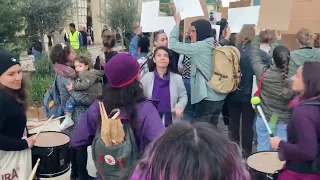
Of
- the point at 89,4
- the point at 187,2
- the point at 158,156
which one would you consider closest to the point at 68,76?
the point at 187,2

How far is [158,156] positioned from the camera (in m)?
1.20

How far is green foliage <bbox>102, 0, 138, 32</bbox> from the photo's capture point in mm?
18594

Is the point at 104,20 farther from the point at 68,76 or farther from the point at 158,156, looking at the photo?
the point at 158,156

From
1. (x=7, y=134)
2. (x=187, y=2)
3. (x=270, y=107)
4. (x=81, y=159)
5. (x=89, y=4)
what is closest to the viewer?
(x=7, y=134)

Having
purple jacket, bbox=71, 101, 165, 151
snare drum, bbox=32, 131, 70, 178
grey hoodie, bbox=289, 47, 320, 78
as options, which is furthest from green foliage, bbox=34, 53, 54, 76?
purple jacket, bbox=71, 101, 165, 151

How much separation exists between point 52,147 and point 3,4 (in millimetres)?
5663

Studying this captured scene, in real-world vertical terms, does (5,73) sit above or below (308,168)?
above

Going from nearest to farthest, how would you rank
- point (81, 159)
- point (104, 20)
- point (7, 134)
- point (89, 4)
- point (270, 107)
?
1. point (7, 134)
2. point (81, 159)
3. point (270, 107)
4. point (104, 20)
5. point (89, 4)

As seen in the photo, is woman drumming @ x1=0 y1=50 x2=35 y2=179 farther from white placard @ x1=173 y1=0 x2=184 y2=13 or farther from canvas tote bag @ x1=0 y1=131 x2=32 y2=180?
white placard @ x1=173 y1=0 x2=184 y2=13

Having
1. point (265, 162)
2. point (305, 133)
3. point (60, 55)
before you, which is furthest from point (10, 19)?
point (305, 133)

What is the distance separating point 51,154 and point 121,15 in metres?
15.8

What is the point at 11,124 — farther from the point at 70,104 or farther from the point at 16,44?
the point at 16,44

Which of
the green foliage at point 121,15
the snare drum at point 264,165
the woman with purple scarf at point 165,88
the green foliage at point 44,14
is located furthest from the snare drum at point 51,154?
the green foliage at point 121,15

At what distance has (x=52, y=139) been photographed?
365 cm
